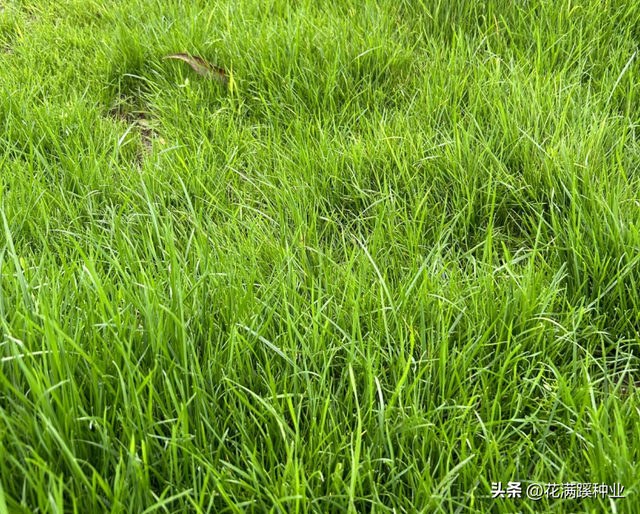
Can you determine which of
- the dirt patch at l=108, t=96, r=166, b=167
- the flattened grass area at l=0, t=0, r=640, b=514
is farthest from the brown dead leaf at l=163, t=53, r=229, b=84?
the dirt patch at l=108, t=96, r=166, b=167

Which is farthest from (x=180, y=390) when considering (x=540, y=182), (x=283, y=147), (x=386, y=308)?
(x=540, y=182)

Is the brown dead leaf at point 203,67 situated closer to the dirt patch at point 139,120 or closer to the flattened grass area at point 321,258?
the flattened grass area at point 321,258

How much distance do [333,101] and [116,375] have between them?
1.43 m

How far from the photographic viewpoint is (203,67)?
2486 mm

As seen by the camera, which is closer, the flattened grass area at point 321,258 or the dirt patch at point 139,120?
Answer: the flattened grass area at point 321,258

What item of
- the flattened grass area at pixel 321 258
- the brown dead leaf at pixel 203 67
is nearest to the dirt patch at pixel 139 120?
the flattened grass area at pixel 321 258

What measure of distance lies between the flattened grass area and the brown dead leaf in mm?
43

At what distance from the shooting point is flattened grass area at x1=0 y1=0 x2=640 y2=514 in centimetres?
112

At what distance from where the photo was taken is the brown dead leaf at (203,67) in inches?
97.0

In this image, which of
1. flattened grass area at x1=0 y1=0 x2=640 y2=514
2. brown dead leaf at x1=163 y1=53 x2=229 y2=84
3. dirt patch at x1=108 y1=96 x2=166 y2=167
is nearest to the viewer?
flattened grass area at x1=0 y1=0 x2=640 y2=514

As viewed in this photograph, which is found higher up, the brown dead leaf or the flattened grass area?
the brown dead leaf

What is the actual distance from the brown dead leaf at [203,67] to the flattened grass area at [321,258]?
0.14ft

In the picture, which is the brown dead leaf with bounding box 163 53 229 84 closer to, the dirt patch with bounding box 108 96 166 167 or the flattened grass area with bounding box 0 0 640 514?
the flattened grass area with bounding box 0 0 640 514

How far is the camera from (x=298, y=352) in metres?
1.34
